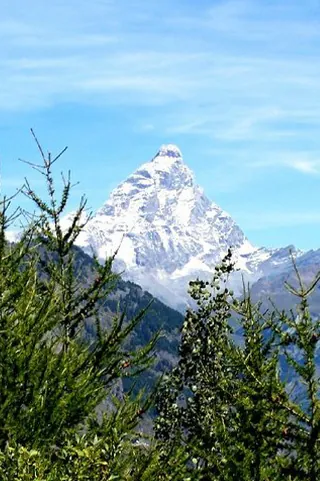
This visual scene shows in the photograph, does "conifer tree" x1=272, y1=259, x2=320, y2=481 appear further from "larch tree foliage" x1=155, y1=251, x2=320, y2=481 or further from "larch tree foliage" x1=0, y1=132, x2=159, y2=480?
"larch tree foliage" x1=0, y1=132, x2=159, y2=480

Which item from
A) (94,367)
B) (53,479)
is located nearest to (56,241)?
(94,367)

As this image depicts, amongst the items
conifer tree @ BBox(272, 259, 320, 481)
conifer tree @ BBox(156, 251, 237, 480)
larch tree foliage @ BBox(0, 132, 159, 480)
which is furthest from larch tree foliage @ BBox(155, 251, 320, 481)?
conifer tree @ BBox(156, 251, 237, 480)

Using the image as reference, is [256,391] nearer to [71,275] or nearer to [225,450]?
[225,450]

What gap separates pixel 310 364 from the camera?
9.25 metres

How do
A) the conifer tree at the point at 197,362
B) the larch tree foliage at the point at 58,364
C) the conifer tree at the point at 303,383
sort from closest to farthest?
the conifer tree at the point at 303,383 < the larch tree foliage at the point at 58,364 < the conifer tree at the point at 197,362

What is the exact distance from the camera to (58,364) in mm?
12648

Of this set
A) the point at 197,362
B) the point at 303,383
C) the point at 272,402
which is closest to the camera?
the point at 303,383

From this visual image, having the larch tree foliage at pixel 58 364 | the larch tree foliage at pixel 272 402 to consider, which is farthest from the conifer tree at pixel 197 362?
the larch tree foliage at pixel 272 402

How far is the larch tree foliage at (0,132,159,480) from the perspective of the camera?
10.5 metres

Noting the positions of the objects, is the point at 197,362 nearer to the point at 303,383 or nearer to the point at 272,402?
the point at 272,402

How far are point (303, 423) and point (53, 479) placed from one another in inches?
141

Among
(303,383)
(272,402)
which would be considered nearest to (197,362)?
(272,402)

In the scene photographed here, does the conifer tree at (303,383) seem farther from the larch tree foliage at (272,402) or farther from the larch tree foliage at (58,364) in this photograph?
the larch tree foliage at (58,364)

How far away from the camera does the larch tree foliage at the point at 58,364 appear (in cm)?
1052
